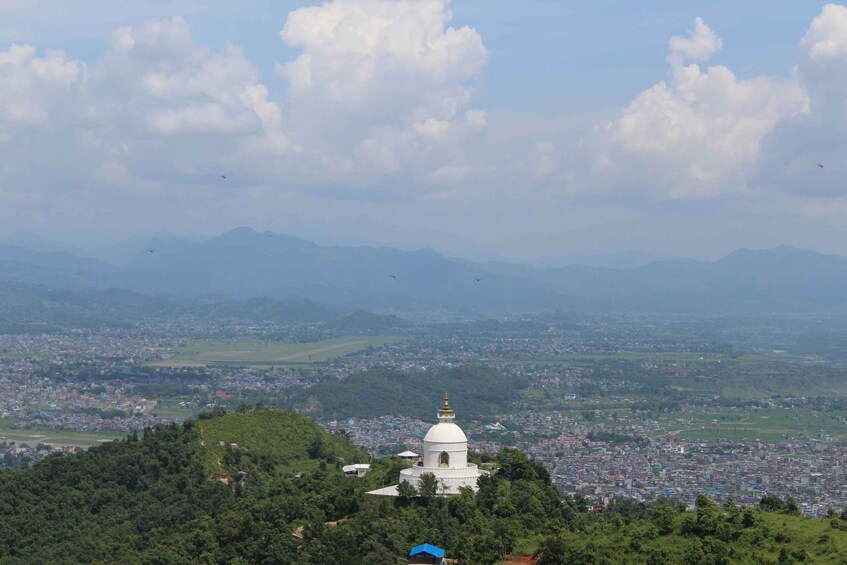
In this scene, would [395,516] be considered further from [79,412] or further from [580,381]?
[580,381]

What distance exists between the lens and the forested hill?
1565 inches

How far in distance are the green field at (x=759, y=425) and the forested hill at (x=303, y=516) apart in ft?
175

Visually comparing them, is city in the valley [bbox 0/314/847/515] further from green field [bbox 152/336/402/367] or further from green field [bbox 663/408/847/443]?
green field [bbox 152/336/402/367]

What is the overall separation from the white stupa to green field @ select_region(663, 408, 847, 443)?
64815 mm

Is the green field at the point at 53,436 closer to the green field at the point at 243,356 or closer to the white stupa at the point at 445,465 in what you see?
the green field at the point at 243,356

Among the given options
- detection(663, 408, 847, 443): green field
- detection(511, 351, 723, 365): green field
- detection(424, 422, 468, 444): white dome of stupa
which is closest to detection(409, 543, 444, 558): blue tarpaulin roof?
detection(424, 422, 468, 444): white dome of stupa

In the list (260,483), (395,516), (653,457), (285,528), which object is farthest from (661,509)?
(653,457)

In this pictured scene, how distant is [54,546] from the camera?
53156 millimetres

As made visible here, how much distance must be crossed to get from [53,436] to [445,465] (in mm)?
70775

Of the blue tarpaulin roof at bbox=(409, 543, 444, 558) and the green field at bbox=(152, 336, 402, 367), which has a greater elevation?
the green field at bbox=(152, 336, 402, 367)

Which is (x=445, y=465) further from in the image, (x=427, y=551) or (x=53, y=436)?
(x=53, y=436)

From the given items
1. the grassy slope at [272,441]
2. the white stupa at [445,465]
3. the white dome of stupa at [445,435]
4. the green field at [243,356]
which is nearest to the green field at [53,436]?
the grassy slope at [272,441]

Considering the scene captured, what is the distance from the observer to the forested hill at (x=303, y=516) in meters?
39.8

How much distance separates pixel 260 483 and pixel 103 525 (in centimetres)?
663
